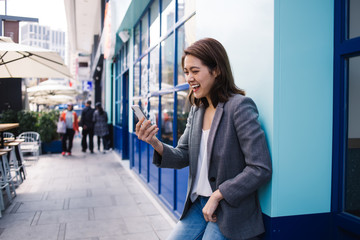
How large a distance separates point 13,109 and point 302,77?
36.7ft

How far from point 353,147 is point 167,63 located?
3.60 meters

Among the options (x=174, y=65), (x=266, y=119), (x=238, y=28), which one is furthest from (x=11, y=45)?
(x=266, y=119)

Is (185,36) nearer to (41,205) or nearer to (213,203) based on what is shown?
(213,203)

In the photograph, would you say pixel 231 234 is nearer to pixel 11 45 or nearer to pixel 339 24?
pixel 339 24

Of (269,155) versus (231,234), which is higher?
(269,155)

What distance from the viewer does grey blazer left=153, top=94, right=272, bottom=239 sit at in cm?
156

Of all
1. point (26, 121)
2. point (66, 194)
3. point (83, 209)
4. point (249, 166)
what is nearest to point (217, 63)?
point (249, 166)

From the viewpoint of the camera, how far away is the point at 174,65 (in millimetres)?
4617

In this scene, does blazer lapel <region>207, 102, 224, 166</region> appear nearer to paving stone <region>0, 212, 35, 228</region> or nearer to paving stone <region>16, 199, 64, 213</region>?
paving stone <region>0, 212, 35, 228</region>

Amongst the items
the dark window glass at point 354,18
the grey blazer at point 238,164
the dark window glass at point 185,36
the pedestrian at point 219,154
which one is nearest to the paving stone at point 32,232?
the dark window glass at point 185,36

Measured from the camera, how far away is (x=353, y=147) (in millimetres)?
1772

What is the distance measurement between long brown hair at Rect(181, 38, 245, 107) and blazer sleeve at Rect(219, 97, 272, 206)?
0.23 metres

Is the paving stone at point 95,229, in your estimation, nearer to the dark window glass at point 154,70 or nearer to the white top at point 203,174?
the dark window glass at point 154,70

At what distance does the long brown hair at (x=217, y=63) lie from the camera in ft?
5.63
